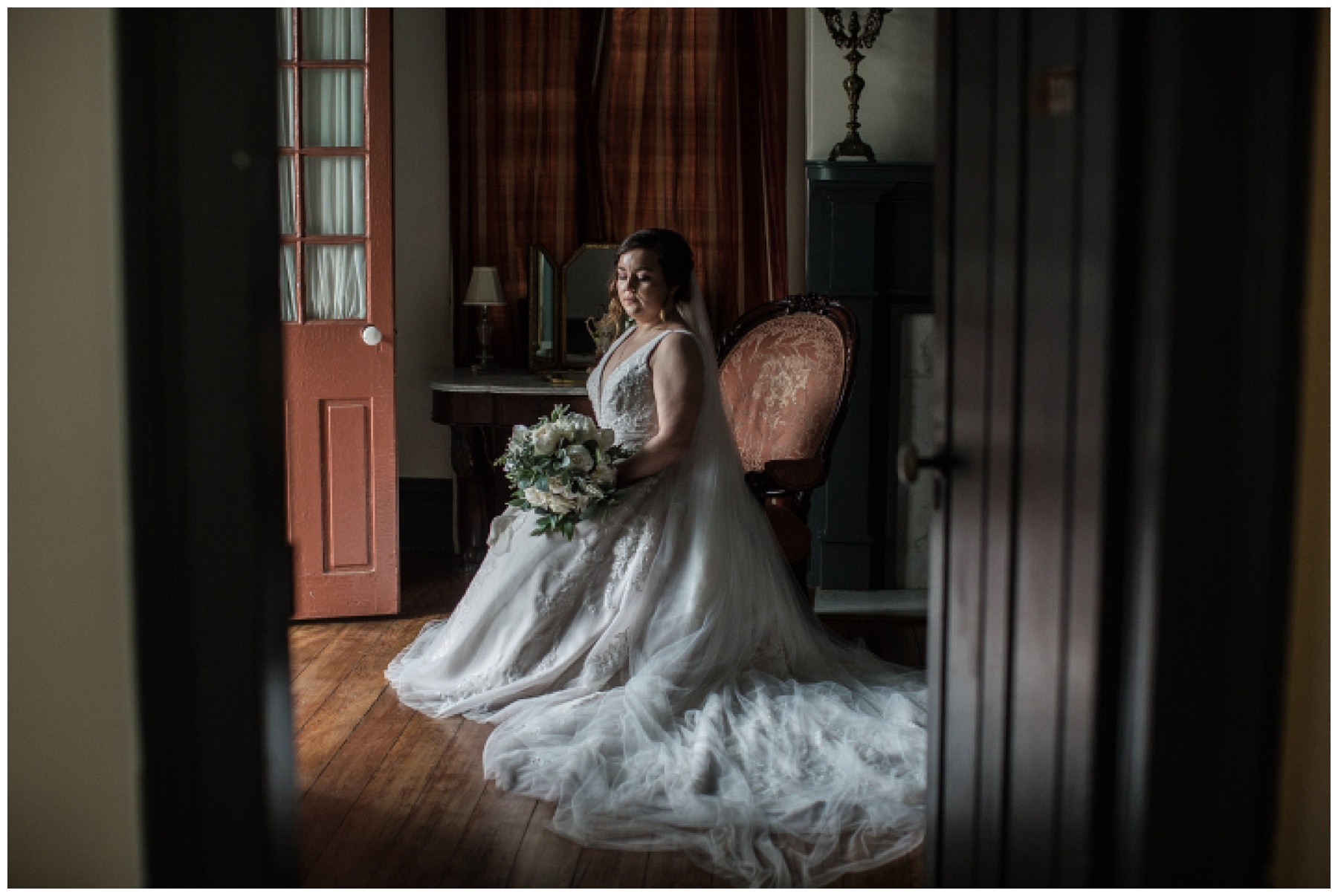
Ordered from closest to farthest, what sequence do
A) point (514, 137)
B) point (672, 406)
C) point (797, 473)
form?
point (672, 406) → point (797, 473) → point (514, 137)

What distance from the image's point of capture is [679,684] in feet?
8.75

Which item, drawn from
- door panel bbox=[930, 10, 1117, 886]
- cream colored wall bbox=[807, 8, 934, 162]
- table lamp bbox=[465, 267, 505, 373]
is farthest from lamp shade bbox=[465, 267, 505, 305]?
door panel bbox=[930, 10, 1117, 886]

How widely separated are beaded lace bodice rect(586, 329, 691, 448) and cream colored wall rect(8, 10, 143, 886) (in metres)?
1.85

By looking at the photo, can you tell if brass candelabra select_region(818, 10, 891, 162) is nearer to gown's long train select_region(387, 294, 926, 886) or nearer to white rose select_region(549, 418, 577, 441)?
gown's long train select_region(387, 294, 926, 886)

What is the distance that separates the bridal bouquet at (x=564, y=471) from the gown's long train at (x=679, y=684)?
0.07 meters

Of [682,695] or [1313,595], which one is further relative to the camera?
[682,695]

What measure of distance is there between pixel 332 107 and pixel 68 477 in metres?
2.59

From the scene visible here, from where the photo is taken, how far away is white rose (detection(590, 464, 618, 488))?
2.80 m

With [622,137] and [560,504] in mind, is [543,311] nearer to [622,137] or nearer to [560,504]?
[622,137]

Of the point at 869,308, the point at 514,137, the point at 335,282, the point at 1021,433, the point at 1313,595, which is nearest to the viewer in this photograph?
the point at 1313,595

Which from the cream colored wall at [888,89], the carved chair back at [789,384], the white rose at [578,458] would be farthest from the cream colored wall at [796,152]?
the white rose at [578,458]

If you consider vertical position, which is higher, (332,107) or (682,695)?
(332,107)

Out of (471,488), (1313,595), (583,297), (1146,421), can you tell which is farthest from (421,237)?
(1313,595)

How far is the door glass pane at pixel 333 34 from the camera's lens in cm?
345
